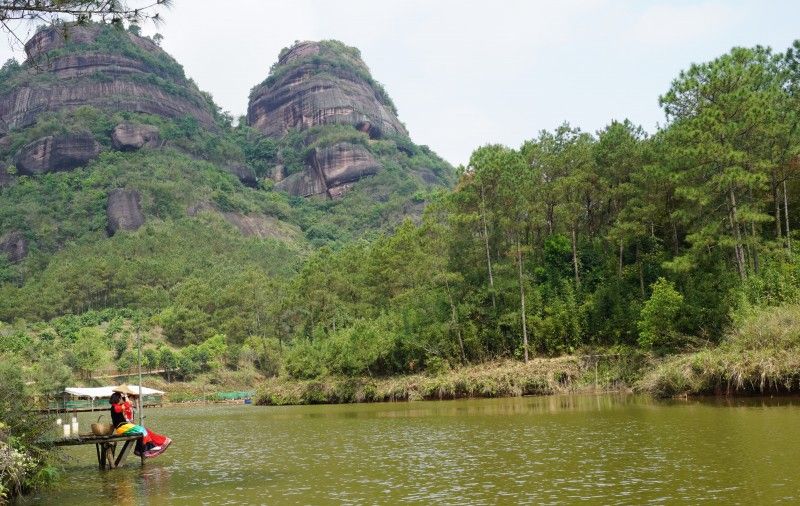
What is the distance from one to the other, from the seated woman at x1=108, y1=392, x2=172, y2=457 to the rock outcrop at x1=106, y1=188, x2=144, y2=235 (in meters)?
131

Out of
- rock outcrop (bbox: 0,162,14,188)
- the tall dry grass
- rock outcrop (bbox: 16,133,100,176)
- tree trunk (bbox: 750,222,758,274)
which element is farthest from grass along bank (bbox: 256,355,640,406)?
rock outcrop (bbox: 0,162,14,188)

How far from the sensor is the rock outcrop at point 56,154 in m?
171

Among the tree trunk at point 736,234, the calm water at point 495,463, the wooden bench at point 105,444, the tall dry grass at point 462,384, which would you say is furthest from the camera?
the tall dry grass at point 462,384

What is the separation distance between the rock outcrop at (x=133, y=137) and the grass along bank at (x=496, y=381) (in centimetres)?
14824

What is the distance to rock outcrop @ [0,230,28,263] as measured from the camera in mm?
142625

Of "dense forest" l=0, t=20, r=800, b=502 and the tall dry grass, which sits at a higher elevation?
"dense forest" l=0, t=20, r=800, b=502

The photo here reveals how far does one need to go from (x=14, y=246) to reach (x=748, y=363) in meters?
146

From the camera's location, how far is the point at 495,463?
59.2ft

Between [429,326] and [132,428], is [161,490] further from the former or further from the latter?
[429,326]

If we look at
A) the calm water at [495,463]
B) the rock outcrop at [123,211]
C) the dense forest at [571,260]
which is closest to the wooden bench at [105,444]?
the calm water at [495,463]

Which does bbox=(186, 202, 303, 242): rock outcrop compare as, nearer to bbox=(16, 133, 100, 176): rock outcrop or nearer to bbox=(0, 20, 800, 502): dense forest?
bbox=(16, 133, 100, 176): rock outcrop

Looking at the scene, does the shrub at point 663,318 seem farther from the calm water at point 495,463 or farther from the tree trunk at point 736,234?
the calm water at point 495,463

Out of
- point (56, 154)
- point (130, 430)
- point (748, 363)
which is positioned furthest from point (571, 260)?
point (56, 154)

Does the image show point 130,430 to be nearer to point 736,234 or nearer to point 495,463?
point 495,463
